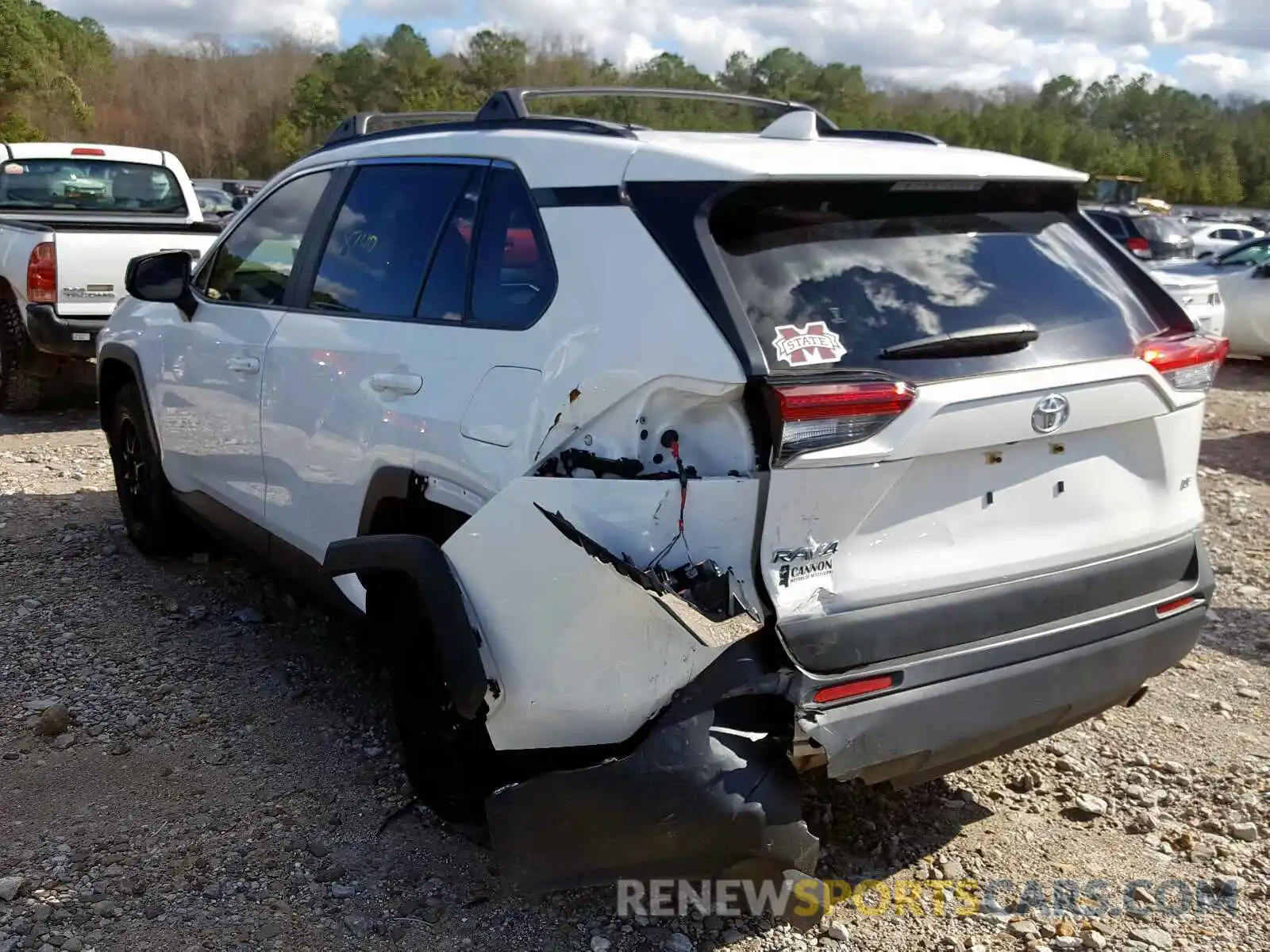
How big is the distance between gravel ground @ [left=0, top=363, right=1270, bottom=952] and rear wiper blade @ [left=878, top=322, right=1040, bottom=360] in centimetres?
141

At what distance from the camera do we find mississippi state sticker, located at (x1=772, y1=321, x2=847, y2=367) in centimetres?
244

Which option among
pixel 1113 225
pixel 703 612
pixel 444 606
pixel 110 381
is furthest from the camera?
pixel 1113 225

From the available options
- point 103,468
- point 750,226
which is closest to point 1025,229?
point 750,226

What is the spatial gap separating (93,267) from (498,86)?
62.4m

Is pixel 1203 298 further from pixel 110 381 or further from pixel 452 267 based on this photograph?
pixel 452 267

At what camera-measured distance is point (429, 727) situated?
3.12 meters

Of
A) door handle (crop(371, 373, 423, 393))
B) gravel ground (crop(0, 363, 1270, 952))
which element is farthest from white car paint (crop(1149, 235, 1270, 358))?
door handle (crop(371, 373, 423, 393))

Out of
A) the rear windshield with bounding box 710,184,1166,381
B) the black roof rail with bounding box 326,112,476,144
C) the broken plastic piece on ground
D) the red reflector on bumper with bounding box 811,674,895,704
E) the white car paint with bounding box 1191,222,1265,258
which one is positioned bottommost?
the white car paint with bounding box 1191,222,1265,258

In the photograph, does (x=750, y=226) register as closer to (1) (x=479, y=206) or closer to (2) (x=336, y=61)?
(1) (x=479, y=206)

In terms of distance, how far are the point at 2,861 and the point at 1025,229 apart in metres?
3.09

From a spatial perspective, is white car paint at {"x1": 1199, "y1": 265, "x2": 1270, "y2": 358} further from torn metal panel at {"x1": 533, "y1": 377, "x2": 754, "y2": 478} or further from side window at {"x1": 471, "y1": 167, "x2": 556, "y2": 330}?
torn metal panel at {"x1": 533, "y1": 377, "x2": 754, "y2": 478}

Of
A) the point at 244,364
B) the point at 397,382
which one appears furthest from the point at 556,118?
the point at 244,364

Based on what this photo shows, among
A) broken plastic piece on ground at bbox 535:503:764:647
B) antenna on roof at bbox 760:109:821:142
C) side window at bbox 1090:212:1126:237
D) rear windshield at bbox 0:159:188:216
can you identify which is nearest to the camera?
broken plastic piece on ground at bbox 535:503:764:647

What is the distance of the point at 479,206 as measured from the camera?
316 cm
